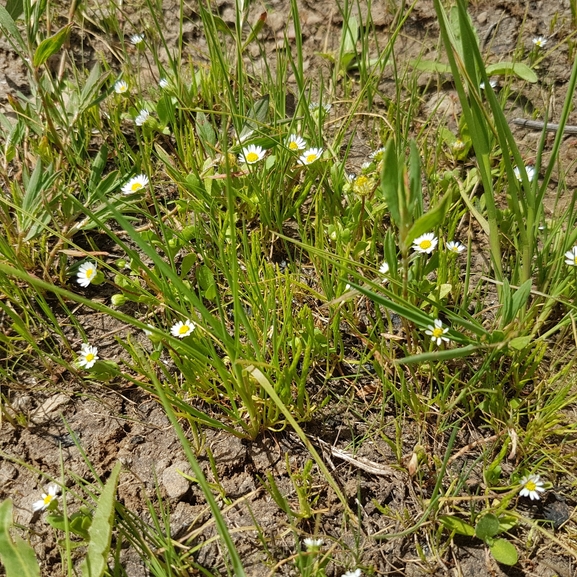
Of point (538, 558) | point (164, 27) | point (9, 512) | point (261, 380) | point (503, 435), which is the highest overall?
point (164, 27)

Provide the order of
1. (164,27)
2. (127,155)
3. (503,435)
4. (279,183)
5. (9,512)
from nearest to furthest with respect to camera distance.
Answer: (9,512) < (503,435) < (279,183) < (127,155) < (164,27)

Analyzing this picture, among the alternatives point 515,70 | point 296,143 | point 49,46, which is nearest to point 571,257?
point 296,143

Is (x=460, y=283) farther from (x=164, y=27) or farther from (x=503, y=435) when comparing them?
(x=164, y=27)

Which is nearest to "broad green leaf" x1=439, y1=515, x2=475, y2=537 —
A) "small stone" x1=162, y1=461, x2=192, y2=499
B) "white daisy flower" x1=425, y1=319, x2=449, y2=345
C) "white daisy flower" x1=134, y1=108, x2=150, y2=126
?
"white daisy flower" x1=425, y1=319, x2=449, y2=345

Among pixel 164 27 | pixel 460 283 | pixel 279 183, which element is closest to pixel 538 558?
pixel 460 283

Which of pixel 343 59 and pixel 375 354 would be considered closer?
pixel 375 354

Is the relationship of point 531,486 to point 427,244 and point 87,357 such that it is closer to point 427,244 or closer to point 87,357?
point 427,244

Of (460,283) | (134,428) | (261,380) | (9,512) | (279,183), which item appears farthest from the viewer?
(279,183)
